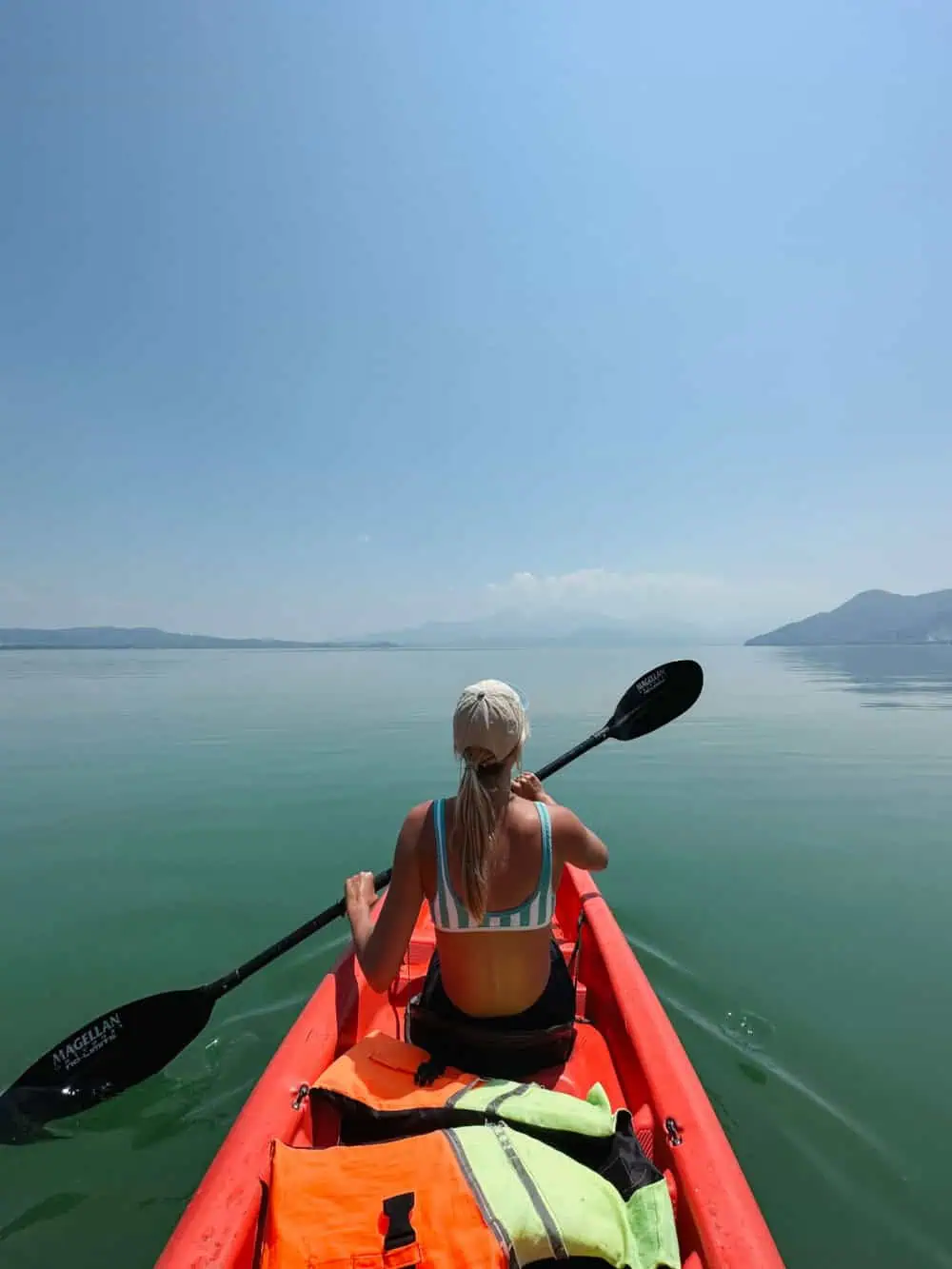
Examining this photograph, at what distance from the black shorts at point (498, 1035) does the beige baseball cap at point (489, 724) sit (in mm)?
1250

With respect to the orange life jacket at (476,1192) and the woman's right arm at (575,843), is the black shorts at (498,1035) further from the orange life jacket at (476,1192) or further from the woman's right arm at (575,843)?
the woman's right arm at (575,843)

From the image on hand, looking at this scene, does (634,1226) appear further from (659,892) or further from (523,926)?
(659,892)

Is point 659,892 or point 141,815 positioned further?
point 141,815

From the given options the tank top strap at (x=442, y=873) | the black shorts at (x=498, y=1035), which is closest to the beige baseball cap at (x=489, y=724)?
the tank top strap at (x=442, y=873)

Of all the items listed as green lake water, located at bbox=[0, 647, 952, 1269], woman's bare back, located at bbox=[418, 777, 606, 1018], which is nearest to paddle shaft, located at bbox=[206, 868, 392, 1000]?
green lake water, located at bbox=[0, 647, 952, 1269]

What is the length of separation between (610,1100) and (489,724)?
2.14 metres

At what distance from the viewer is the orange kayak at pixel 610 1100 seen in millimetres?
2020

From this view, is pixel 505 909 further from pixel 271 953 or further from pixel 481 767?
pixel 271 953

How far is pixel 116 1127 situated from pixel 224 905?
312 cm

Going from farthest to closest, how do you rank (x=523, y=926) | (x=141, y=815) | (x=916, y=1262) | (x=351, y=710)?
(x=351, y=710) < (x=141, y=815) < (x=916, y=1262) < (x=523, y=926)

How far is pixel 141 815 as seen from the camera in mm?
9812

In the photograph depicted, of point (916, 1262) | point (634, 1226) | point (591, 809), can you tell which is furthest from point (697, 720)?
point (634, 1226)

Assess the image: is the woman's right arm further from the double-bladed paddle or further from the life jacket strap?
the double-bladed paddle

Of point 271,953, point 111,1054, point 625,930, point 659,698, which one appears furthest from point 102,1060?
point 659,698
